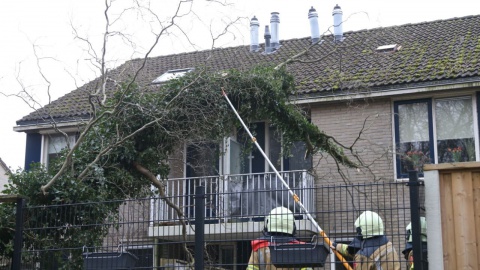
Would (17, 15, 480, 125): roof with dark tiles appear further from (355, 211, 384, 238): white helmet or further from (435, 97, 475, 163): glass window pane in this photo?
(355, 211, 384, 238): white helmet

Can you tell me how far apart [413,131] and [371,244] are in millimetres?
9139

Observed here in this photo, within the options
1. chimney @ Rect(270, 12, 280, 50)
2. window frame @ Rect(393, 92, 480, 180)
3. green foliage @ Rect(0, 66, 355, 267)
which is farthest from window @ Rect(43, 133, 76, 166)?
window frame @ Rect(393, 92, 480, 180)

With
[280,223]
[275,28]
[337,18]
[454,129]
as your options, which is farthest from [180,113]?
[275,28]

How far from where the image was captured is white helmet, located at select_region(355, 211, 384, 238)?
8711 millimetres

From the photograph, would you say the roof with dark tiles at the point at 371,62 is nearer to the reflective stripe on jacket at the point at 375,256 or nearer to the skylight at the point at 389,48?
the skylight at the point at 389,48

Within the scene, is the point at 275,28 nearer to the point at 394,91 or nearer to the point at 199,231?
the point at 394,91

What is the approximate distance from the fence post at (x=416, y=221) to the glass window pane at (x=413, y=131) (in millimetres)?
9047

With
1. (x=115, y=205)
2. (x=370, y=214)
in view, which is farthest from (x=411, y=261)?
(x=115, y=205)

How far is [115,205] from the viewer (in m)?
11.2

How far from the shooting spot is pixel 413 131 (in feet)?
57.4

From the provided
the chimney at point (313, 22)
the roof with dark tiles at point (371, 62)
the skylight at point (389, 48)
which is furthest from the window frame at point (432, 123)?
the chimney at point (313, 22)

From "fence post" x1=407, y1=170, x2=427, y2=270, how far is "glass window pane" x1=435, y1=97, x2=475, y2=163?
9036mm

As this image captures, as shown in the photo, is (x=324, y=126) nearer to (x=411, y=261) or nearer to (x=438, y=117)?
(x=438, y=117)

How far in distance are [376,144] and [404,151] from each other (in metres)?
1.08
